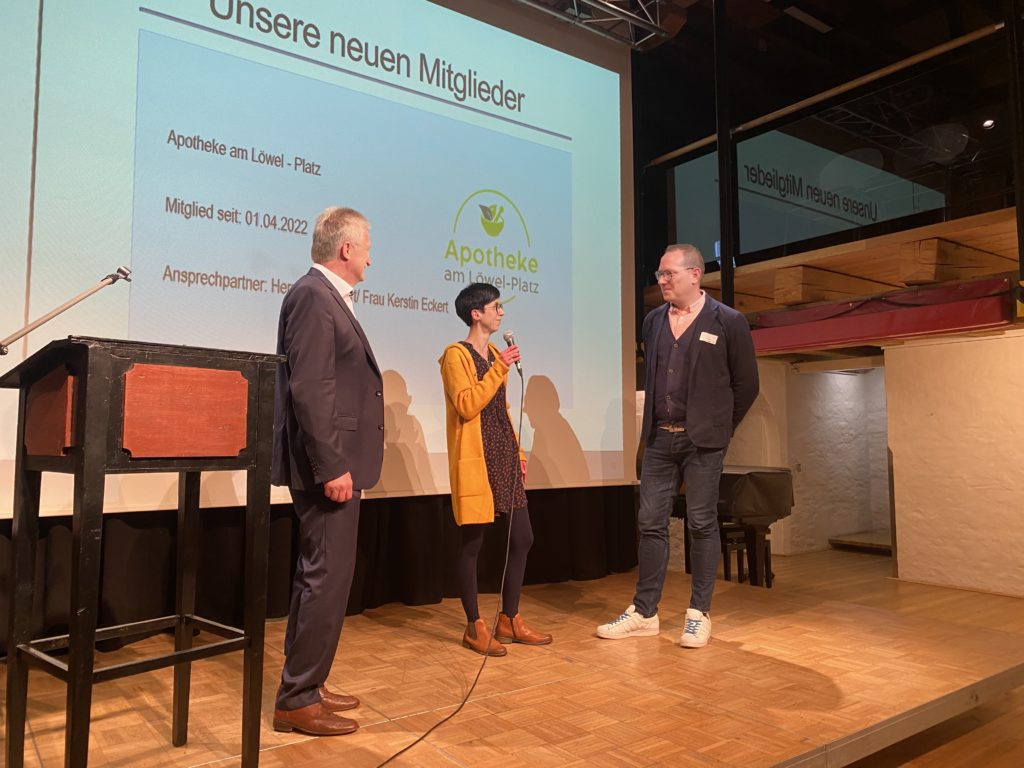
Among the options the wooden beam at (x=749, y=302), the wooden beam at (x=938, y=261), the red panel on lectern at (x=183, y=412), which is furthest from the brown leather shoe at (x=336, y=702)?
the wooden beam at (x=749, y=302)

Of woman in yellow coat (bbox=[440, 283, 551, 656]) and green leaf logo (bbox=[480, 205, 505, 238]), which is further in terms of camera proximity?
green leaf logo (bbox=[480, 205, 505, 238])

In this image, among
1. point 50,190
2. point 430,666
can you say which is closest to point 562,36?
point 50,190

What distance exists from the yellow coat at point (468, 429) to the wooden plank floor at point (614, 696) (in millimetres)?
527

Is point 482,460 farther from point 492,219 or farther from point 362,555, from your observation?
point 492,219

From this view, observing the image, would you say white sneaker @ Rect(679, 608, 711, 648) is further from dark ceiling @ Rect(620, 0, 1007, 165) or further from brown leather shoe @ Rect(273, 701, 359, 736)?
dark ceiling @ Rect(620, 0, 1007, 165)

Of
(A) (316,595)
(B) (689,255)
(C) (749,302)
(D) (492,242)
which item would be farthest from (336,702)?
(C) (749,302)

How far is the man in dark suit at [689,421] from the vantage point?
2.74 m

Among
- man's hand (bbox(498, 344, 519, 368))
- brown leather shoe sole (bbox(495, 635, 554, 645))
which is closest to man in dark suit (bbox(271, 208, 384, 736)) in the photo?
man's hand (bbox(498, 344, 519, 368))

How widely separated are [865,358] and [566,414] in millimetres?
4179

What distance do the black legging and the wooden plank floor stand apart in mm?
200

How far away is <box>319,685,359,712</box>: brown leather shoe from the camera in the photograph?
1978 millimetres

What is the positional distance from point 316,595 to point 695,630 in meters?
1.46

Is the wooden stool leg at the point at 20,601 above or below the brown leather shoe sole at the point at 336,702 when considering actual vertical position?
above

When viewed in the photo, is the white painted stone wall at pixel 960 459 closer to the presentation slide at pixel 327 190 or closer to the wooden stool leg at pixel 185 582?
the presentation slide at pixel 327 190
